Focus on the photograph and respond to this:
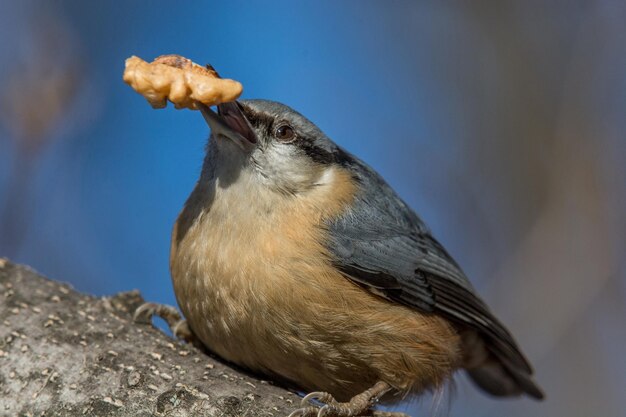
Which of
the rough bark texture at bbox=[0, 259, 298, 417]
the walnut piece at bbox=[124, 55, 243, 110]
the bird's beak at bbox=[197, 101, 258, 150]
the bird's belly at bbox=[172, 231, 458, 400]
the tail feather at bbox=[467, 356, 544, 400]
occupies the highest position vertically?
the tail feather at bbox=[467, 356, 544, 400]

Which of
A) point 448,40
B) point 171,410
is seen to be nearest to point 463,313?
point 171,410

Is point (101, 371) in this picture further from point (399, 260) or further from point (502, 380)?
point (502, 380)

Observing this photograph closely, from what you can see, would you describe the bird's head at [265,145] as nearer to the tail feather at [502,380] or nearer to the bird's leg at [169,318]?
the bird's leg at [169,318]

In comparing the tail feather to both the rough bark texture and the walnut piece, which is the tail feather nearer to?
the rough bark texture

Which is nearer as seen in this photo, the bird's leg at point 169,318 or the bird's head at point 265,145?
the bird's head at point 265,145

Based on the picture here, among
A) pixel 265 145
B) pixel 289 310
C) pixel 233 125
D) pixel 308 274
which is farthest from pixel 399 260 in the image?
pixel 233 125

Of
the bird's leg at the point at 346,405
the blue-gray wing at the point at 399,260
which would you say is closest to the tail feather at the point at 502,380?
the blue-gray wing at the point at 399,260

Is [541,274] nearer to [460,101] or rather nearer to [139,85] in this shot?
[460,101]

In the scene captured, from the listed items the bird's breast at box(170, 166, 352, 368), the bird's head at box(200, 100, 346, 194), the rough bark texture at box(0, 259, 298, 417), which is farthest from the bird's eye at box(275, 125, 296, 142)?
the rough bark texture at box(0, 259, 298, 417)
